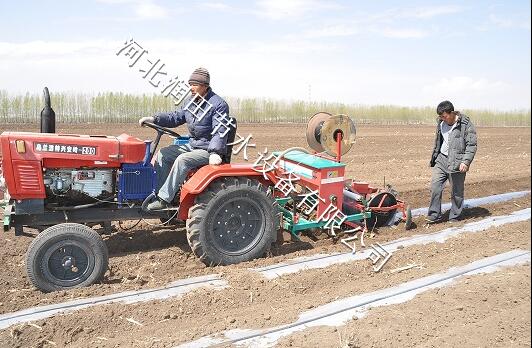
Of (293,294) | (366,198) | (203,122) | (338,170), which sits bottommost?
(293,294)

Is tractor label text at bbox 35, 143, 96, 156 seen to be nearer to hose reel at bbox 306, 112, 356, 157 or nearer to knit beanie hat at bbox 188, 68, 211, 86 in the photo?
knit beanie hat at bbox 188, 68, 211, 86

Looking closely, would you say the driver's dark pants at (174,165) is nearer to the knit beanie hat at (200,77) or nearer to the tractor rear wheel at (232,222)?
the tractor rear wheel at (232,222)

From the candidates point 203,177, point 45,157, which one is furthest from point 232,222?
point 45,157

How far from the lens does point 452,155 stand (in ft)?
21.4

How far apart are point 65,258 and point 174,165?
4.06ft

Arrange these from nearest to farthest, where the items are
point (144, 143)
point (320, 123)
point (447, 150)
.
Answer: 1. point (144, 143)
2. point (320, 123)
3. point (447, 150)

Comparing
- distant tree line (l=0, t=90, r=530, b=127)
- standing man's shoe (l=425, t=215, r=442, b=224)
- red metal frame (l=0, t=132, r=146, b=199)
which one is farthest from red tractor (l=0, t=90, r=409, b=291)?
distant tree line (l=0, t=90, r=530, b=127)

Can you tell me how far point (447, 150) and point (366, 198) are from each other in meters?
1.45

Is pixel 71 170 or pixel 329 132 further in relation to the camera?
pixel 329 132

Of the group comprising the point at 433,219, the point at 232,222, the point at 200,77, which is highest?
the point at 200,77

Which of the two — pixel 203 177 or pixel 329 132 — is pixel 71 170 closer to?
pixel 203 177

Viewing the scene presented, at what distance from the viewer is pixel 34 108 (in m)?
26.2

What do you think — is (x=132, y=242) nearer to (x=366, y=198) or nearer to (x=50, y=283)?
(x=50, y=283)

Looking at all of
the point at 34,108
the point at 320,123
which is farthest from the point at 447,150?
the point at 34,108
